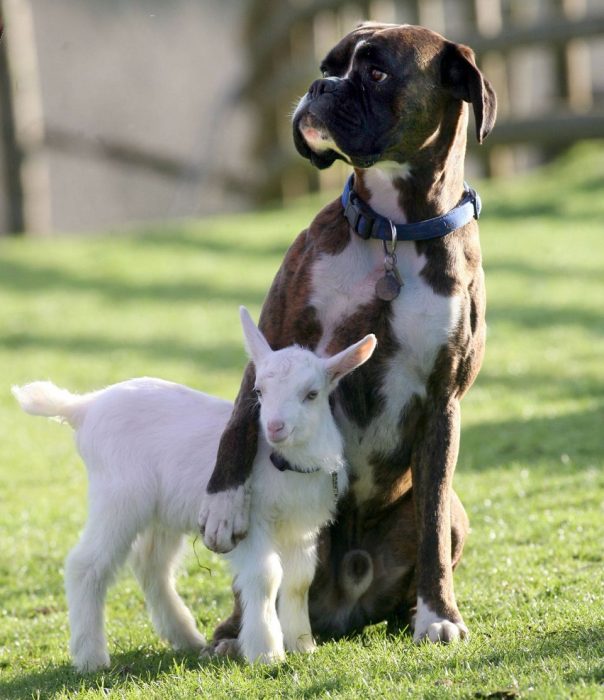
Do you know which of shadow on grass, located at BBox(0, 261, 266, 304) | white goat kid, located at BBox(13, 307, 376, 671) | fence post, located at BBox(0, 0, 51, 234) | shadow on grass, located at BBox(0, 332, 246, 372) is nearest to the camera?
white goat kid, located at BBox(13, 307, 376, 671)

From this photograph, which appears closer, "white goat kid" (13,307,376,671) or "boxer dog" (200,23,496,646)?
"white goat kid" (13,307,376,671)

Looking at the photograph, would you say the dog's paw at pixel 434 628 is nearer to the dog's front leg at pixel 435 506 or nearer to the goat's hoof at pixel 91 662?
the dog's front leg at pixel 435 506

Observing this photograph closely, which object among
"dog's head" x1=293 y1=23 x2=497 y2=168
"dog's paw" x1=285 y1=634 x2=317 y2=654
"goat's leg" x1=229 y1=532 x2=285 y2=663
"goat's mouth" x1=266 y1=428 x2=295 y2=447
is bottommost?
"dog's paw" x1=285 y1=634 x2=317 y2=654

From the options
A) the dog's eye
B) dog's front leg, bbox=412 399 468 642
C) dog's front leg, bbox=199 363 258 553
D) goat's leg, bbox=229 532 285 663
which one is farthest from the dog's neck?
goat's leg, bbox=229 532 285 663

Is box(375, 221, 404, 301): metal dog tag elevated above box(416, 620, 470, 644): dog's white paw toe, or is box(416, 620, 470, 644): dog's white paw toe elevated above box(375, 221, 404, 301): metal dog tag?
box(375, 221, 404, 301): metal dog tag

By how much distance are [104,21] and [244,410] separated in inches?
617

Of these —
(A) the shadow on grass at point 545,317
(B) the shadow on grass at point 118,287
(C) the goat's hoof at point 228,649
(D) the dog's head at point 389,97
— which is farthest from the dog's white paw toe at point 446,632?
(B) the shadow on grass at point 118,287

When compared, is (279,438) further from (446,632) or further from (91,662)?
(91,662)

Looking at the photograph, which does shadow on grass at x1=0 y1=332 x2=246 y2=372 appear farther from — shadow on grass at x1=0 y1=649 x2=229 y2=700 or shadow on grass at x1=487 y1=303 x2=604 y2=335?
shadow on grass at x1=0 y1=649 x2=229 y2=700

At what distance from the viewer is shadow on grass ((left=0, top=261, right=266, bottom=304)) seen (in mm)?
12305

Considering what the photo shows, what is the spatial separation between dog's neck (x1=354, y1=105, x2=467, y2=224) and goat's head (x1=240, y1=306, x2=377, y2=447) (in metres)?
0.51

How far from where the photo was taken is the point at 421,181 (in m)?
4.44

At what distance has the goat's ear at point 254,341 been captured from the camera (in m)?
4.35

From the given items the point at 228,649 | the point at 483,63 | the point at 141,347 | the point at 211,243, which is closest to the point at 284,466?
the point at 228,649
